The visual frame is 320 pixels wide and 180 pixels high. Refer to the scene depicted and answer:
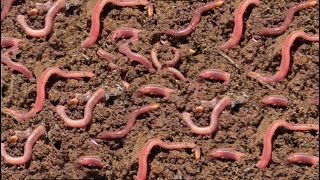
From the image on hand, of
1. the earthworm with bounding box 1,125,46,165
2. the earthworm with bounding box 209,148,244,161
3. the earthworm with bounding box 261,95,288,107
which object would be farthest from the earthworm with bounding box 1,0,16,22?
the earthworm with bounding box 261,95,288,107

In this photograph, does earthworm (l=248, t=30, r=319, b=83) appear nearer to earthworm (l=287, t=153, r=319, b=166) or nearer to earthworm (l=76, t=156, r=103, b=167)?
earthworm (l=287, t=153, r=319, b=166)

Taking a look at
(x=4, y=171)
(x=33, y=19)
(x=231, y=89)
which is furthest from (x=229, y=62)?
(x=4, y=171)

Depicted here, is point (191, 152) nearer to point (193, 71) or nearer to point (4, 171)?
point (193, 71)

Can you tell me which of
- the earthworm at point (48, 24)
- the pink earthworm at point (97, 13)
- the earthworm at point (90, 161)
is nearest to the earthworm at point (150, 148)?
the earthworm at point (90, 161)

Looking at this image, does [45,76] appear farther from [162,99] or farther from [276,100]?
[276,100]

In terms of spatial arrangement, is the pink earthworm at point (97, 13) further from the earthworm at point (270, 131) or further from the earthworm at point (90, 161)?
the earthworm at point (270, 131)

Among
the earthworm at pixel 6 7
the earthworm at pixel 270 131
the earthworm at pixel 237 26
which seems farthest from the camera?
the earthworm at pixel 6 7
